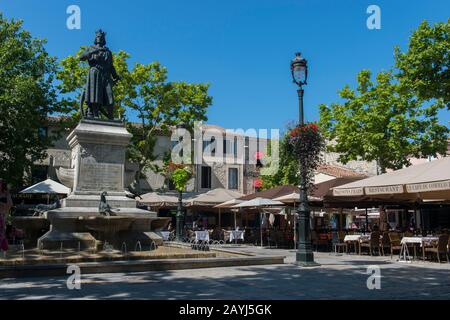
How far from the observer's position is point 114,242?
12094mm

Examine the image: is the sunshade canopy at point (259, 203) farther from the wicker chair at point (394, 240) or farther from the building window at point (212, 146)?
the building window at point (212, 146)

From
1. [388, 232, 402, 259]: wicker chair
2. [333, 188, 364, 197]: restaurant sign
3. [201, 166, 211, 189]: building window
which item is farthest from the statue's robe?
[201, 166, 211, 189]: building window

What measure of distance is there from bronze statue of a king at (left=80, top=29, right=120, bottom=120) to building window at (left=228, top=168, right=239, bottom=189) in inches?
1161

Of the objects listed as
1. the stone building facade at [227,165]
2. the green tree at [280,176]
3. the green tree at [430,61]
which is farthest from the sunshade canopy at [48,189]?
the green tree at [280,176]

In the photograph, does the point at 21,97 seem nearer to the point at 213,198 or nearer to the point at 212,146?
the point at 213,198

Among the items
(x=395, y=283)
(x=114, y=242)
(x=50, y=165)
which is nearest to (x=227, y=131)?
(x=50, y=165)

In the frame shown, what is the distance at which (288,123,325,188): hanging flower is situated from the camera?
1241 centimetres

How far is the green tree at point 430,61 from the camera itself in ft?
54.9

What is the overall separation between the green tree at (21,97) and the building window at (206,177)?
16.8 metres

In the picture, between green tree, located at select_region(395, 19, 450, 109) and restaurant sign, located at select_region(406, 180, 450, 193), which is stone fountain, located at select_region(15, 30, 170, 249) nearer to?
restaurant sign, located at select_region(406, 180, 450, 193)

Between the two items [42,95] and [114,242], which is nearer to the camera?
[114,242]
